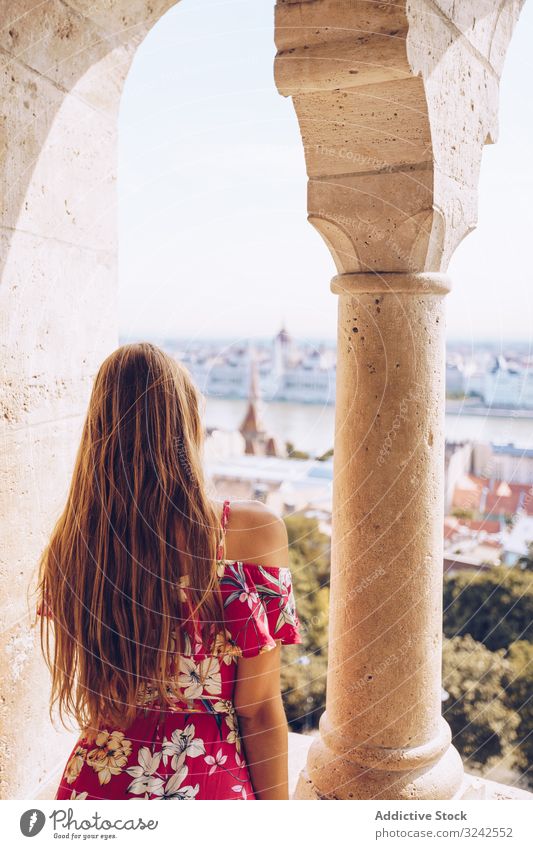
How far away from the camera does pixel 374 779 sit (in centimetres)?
385

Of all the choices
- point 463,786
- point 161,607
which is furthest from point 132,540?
point 463,786

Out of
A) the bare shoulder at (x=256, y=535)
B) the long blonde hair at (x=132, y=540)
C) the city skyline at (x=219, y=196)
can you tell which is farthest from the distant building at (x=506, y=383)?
the long blonde hair at (x=132, y=540)

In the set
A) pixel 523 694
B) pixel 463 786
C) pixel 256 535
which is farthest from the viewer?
pixel 523 694

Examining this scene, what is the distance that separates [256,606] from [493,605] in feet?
54.6

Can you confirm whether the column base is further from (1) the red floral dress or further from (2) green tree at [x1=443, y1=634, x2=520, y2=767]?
(2) green tree at [x1=443, y1=634, x2=520, y2=767]

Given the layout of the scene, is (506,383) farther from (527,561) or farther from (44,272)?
(527,561)

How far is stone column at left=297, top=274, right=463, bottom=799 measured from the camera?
12.3 ft

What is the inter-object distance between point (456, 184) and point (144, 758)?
3002 mm

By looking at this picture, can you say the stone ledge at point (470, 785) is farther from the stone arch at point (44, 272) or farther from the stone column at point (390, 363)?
the stone arch at point (44, 272)

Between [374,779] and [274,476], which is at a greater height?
[274,476]

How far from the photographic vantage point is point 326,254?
4.00 metres

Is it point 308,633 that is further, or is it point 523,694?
point 308,633

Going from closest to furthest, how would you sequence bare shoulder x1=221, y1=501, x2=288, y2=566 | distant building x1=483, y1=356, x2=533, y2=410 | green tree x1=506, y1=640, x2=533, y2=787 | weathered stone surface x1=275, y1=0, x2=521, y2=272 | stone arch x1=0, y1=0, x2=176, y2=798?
1. bare shoulder x1=221, y1=501, x2=288, y2=566
2. weathered stone surface x1=275, y1=0, x2=521, y2=272
3. stone arch x1=0, y1=0, x2=176, y2=798
4. distant building x1=483, y1=356, x2=533, y2=410
5. green tree x1=506, y1=640, x2=533, y2=787

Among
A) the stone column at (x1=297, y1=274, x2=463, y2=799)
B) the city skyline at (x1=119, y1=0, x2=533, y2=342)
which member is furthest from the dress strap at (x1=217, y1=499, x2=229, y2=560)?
the stone column at (x1=297, y1=274, x2=463, y2=799)
